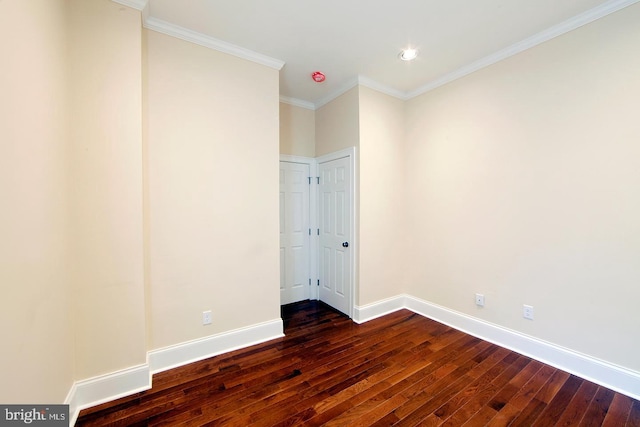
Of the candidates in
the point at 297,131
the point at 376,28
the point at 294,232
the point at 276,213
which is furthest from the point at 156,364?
the point at 376,28

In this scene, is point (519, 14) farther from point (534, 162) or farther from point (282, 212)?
point (282, 212)

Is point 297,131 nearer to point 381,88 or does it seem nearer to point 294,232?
point 381,88

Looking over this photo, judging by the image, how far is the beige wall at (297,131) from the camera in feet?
11.5

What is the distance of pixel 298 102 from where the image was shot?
3588 mm

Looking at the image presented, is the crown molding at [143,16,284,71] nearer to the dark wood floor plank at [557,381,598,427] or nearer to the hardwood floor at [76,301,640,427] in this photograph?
the hardwood floor at [76,301,640,427]

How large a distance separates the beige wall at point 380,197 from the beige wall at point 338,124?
0.32 feet

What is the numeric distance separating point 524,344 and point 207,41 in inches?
160

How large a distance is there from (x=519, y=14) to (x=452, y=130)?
112 centimetres

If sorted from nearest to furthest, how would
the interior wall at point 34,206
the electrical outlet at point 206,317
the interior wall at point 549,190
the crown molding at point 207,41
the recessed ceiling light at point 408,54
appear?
the interior wall at point 34,206, the interior wall at point 549,190, the crown molding at point 207,41, the electrical outlet at point 206,317, the recessed ceiling light at point 408,54

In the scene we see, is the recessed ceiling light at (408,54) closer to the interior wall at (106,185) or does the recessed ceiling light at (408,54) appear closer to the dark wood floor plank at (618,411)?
the interior wall at (106,185)

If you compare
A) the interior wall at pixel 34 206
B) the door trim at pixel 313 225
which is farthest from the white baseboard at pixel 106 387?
the door trim at pixel 313 225

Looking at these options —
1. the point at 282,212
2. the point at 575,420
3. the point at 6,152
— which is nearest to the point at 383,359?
the point at 575,420

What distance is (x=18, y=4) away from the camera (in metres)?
1.17

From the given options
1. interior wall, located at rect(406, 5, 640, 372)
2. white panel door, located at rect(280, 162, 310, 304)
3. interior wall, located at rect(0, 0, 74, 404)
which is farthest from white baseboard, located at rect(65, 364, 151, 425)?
interior wall, located at rect(406, 5, 640, 372)
